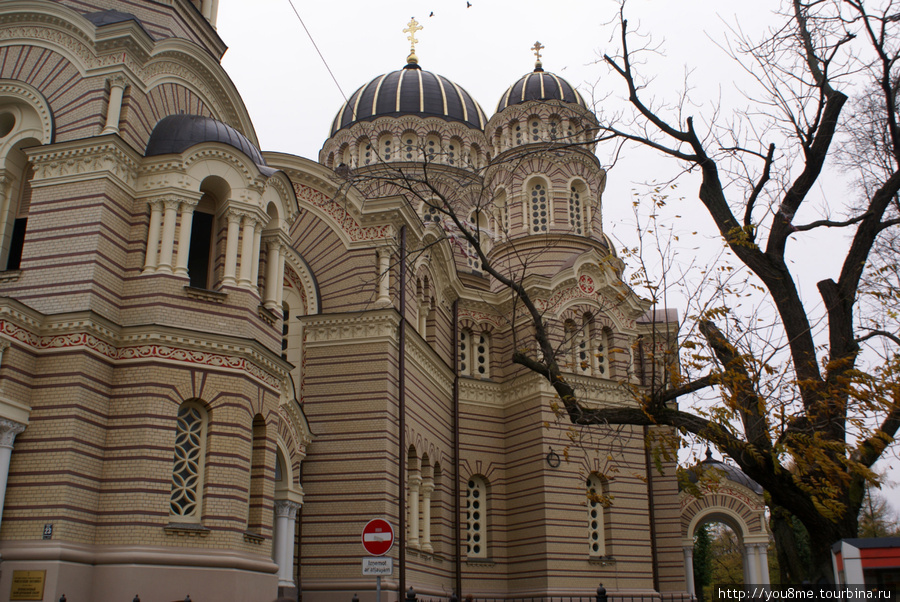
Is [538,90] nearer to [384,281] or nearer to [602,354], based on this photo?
[602,354]

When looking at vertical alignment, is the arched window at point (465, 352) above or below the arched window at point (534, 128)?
below

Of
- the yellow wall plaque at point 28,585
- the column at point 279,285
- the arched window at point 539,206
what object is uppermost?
the arched window at point 539,206

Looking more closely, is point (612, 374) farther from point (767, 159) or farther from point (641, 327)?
point (767, 159)

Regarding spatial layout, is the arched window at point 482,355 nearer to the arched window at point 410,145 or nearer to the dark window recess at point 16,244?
the arched window at point 410,145

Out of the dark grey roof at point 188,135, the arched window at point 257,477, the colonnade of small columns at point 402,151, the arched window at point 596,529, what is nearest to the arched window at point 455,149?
the colonnade of small columns at point 402,151

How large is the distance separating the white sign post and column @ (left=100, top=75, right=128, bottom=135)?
9.26 meters

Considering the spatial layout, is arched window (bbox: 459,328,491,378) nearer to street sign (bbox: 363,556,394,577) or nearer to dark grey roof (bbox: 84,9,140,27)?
dark grey roof (bbox: 84,9,140,27)

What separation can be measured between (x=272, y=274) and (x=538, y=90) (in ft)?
61.6

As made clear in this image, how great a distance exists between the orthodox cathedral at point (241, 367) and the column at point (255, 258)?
4 cm

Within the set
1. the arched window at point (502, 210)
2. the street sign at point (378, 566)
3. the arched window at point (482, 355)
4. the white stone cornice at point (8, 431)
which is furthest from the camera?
the arched window at point (502, 210)

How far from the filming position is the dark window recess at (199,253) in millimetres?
Answer: 17844

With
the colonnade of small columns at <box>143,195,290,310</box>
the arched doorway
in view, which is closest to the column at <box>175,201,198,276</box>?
the colonnade of small columns at <box>143,195,290,310</box>

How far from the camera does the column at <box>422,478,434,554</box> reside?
22.4 meters

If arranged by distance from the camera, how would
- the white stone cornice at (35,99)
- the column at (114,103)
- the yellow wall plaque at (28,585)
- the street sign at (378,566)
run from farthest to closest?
the white stone cornice at (35,99)
the column at (114,103)
the yellow wall plaque at (28,585)
the street sign at (378,566)
